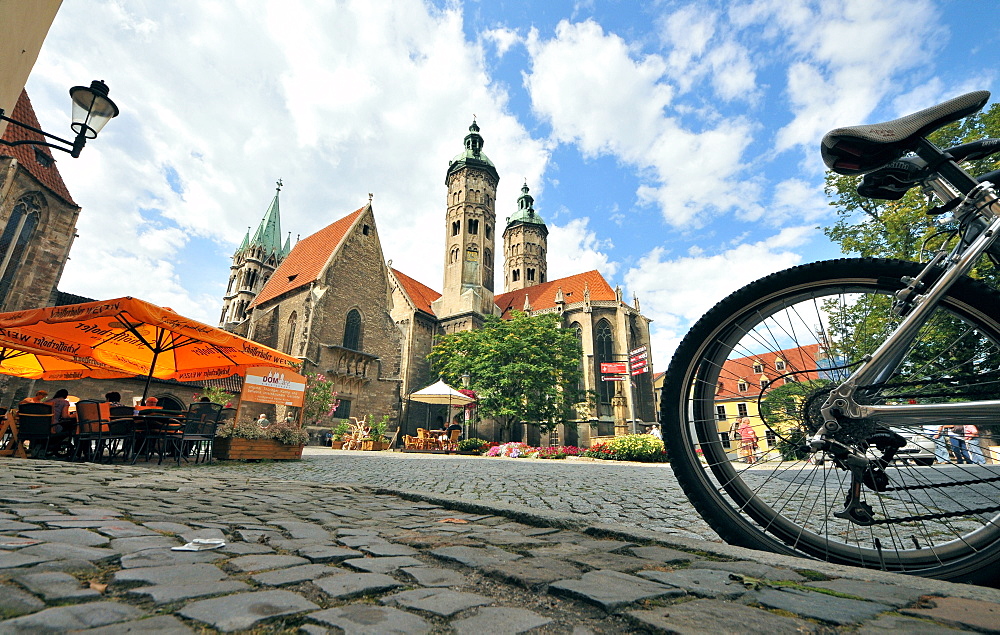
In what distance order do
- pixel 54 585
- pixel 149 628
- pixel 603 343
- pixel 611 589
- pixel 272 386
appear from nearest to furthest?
1. pixel 149 628
2. pixel 54 585
3. pixel 611 589
4. pixel 272 386
5. pixel 603 343

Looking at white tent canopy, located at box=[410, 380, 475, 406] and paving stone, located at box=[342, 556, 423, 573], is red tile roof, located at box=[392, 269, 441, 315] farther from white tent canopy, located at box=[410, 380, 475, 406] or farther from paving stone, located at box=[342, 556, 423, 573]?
paving stone, located at box=[342, 556, 423, 573]

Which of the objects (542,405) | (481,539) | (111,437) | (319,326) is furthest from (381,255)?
(481,539)

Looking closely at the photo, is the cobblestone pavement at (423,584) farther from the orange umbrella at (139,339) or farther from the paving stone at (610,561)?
the orange umbrella at (139,339)

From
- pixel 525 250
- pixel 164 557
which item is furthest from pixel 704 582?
pixel 525 250

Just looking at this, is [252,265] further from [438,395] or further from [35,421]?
[35,421]

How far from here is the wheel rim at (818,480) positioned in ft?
5.47

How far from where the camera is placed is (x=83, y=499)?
9.55 feet

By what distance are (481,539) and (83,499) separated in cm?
266

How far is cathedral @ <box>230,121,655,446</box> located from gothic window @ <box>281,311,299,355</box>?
0.09 metres

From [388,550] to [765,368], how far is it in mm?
1853

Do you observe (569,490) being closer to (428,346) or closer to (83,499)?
(83,499)

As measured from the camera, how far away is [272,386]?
33.4ft

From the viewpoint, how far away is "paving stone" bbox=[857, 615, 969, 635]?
3.29 ft

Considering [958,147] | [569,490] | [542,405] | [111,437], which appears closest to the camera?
[958,147]
